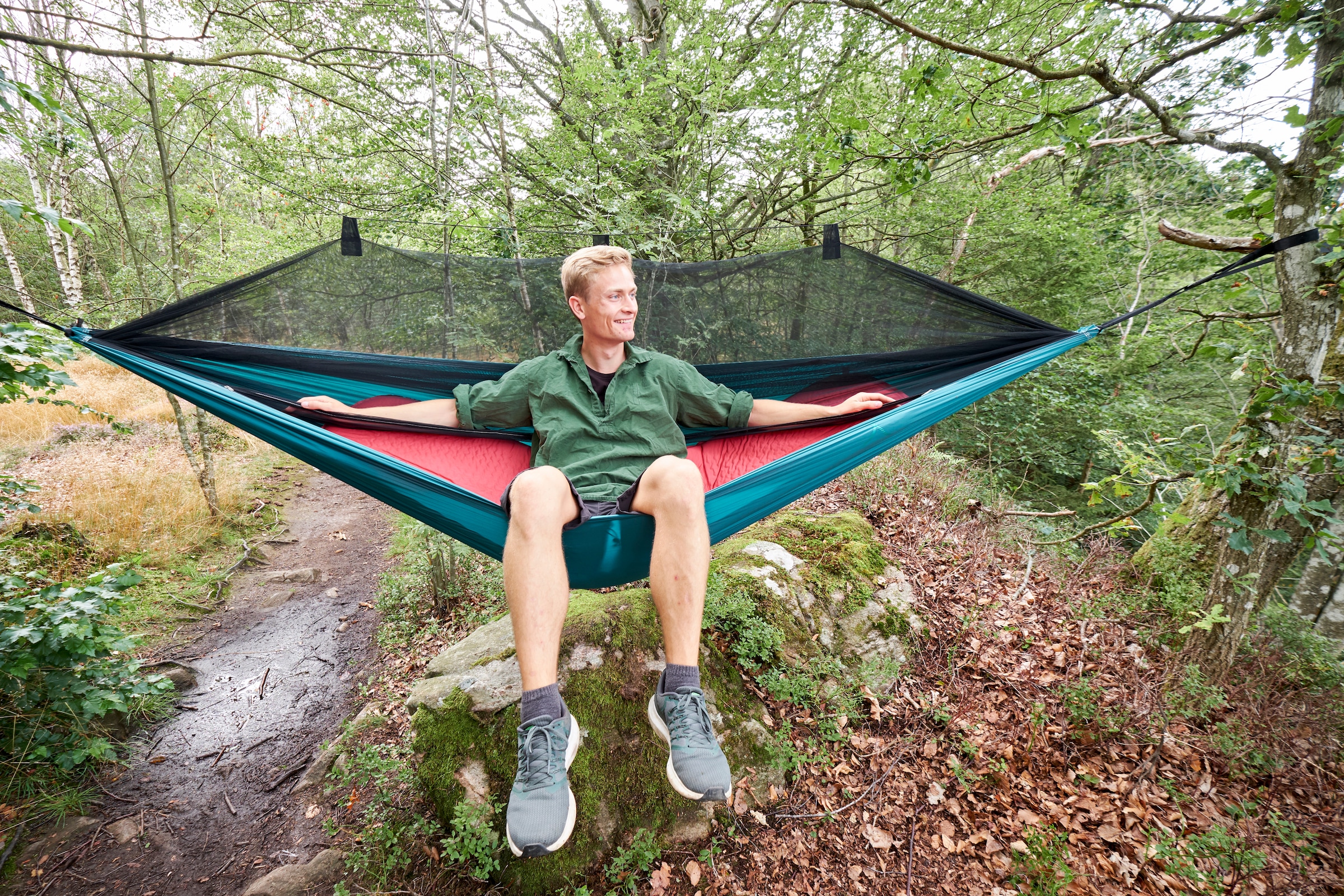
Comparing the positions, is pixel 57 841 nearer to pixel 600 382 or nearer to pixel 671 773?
pixel 671 773

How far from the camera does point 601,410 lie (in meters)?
1.52

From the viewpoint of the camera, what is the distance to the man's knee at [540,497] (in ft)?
3.66

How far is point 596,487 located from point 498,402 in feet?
1.52

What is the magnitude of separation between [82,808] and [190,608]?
1209mm

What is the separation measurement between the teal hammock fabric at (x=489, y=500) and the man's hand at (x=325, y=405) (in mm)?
93

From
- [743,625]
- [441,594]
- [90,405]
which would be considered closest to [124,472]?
[90,405]

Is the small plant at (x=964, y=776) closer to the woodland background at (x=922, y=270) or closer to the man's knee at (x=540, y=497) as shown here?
the woodland background at (x=922, y=270)

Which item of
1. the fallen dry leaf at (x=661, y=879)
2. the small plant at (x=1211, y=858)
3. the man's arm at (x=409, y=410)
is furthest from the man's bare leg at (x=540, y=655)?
the small plant at (x=1211, y=858)

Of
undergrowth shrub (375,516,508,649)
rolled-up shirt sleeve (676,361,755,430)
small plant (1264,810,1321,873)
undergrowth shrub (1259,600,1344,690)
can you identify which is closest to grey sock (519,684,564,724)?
rolled-up shirt sleeve (676,361,755,430)

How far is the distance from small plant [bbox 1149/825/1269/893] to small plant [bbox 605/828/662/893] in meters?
1.33

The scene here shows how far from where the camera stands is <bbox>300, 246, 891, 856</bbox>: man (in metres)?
1.01

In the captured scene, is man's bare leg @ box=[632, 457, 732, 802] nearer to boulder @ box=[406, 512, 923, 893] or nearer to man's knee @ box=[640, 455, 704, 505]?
man's knee @ box=[640, 455, 704, 505]

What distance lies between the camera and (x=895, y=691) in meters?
1.78

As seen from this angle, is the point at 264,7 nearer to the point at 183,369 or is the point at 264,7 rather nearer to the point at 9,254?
the point at 183,369
